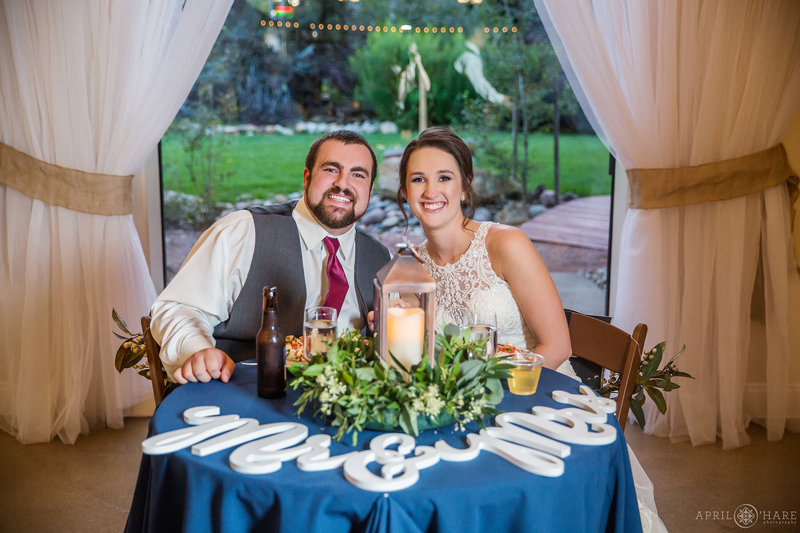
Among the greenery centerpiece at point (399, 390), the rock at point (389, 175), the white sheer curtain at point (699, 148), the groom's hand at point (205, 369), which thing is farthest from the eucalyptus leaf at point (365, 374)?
the rock at point (389, 175)

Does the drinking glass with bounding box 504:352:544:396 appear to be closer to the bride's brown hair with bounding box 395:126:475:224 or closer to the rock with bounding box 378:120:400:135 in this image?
the bride's brown hair with bounding box 395:126:475:224

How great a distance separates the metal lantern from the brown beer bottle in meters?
0.26

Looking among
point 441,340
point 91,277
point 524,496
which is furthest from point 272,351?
point 91,277

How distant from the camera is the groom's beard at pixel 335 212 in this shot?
245cm

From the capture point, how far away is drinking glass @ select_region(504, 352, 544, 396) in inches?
67.5

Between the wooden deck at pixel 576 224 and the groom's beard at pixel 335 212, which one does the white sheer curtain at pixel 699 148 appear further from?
the groom's beard at pixel 335 212

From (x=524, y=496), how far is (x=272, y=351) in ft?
2.24

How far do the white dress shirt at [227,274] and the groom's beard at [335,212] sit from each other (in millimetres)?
45

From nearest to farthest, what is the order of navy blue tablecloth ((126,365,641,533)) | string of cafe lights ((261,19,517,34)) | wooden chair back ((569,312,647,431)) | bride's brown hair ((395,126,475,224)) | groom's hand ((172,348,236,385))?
1. navy blue tablecloth ((126,365,641,533))
2. groom's hand ((172,348,236,385))
3. wooden chair back ((569,312,647,431))
4. bride's brown hair ((395,126,475,224))
5. string of cafe lights ((261,19,517,34))

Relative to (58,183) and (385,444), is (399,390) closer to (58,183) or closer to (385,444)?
(385,444)

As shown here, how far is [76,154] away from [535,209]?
91.8 inches

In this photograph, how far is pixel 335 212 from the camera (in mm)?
2445

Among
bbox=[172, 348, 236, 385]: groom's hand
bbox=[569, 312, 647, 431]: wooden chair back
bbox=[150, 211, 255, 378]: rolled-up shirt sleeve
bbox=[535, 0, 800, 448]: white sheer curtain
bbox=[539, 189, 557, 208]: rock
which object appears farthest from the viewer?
bbox=[539, 189, 557, 208]: rock

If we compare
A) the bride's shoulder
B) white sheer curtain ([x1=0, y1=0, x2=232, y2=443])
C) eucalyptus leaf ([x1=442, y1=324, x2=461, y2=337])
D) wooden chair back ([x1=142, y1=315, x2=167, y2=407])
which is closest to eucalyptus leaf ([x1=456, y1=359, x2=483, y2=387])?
eucalyptus leaf ([x1=442, y1=324, x2=461, y2=337])
